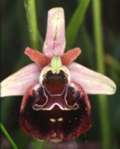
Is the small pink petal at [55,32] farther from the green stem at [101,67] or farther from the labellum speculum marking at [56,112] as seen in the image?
the green stem at [101,67]

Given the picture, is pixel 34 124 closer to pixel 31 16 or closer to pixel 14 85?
pixel 14 85

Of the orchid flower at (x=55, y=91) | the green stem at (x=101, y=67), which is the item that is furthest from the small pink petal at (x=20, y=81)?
the green stem at (x=101, y=67)

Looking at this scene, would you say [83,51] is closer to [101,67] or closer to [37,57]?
[101,67]

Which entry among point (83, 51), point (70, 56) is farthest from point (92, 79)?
point (83, 51)

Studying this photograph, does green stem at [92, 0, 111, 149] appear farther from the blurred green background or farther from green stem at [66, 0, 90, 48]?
green stem at [66, 0, 90, 48]

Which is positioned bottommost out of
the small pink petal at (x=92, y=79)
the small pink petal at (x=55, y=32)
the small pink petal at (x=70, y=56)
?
the small pink petal at (x=92, y=79)

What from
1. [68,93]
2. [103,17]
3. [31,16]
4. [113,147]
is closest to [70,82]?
[68,93]

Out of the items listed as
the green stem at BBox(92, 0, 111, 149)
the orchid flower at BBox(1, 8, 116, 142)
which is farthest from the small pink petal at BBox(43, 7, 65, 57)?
the green stem at BBox(92, 0, 111, 149)
